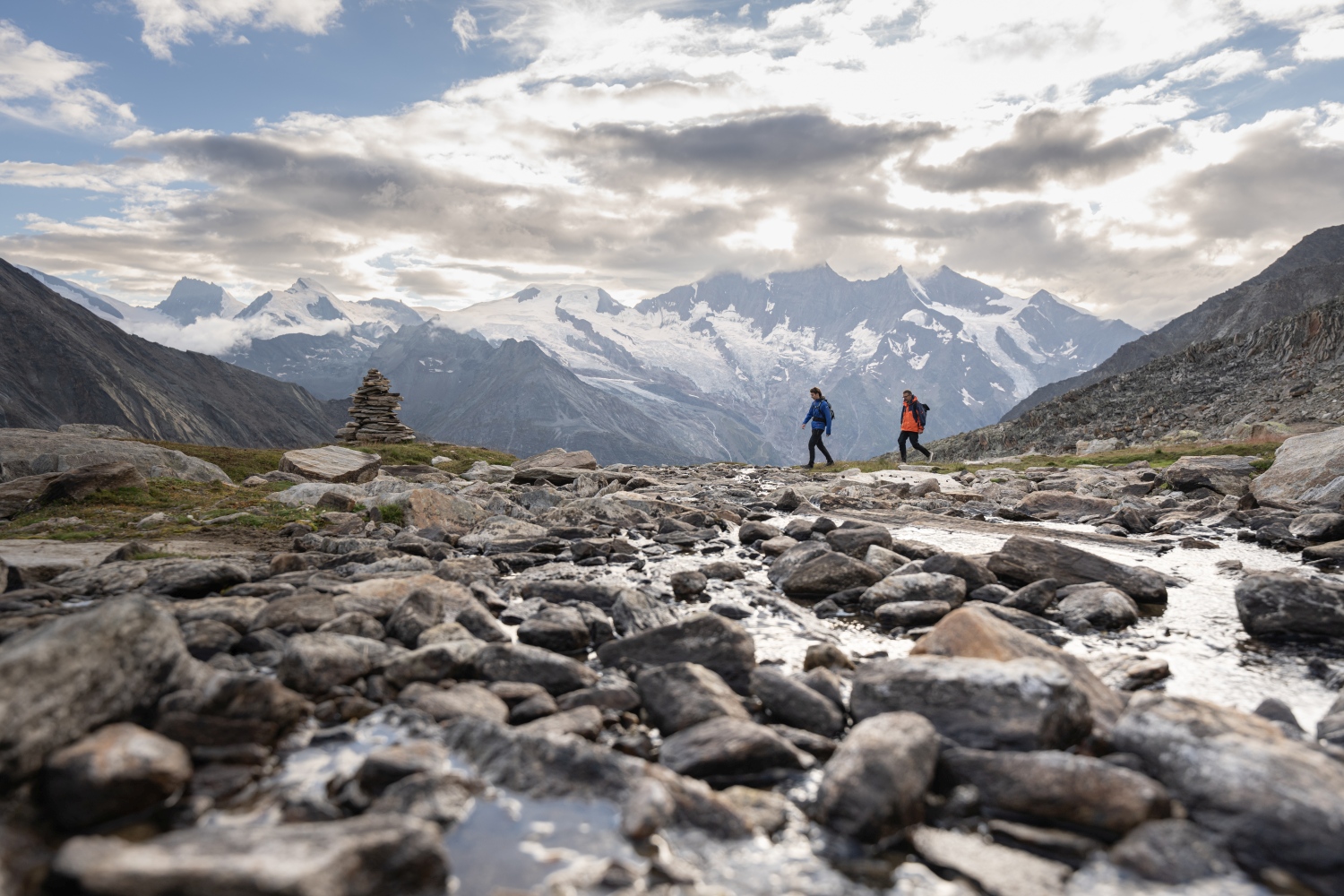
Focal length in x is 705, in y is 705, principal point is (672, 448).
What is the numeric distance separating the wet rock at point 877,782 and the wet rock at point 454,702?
2895 mm

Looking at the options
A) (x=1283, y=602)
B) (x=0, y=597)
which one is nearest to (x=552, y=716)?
(x=0, y=597)

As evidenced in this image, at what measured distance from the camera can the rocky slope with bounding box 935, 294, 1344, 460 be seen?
46.2 metres

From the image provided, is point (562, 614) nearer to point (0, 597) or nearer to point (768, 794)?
point (768, 794)

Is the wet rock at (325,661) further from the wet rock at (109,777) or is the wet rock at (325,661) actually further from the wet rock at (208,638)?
the wet rock at (109,777)

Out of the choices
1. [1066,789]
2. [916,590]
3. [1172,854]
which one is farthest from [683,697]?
[916,590]

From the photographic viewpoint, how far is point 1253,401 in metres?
49.3

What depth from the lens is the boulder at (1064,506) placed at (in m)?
20.6

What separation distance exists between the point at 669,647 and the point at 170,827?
4751 mm

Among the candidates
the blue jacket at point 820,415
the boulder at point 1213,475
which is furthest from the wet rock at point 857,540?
the blue jacket at point 820,415

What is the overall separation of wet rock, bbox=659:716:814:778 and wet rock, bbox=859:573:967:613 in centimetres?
527

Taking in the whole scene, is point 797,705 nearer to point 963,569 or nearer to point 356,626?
point 356,626

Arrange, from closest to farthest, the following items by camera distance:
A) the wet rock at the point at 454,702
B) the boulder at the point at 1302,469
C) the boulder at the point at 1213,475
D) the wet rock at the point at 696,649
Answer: the wet rock at the point at 454,702 < the wet rock at the point at 696,649 < the boulder at the point at 1302,469 < the boulder at the point at 1213,475

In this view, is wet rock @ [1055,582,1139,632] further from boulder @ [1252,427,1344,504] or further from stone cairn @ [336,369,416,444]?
stone cairn @ [336,369,416,444]

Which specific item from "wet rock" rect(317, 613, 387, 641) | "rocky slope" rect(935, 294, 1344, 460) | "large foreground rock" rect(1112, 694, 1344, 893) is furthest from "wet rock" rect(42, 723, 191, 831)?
"rocky slope" rect(935, 294, 1344, 460)
